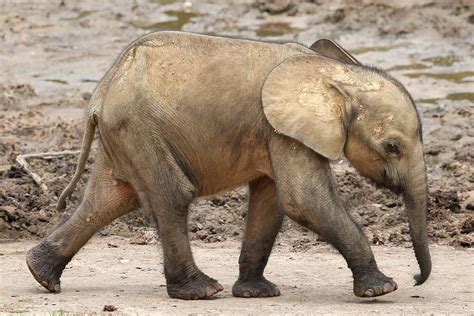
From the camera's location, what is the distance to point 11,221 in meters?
11.7

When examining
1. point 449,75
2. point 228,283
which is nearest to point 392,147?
point 228,283

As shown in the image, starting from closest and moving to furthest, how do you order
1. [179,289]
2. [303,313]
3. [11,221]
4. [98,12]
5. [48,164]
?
[303,313] → [179,289] → [11,221] → [48,164] → [98,12]

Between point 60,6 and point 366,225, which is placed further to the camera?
point 60,6

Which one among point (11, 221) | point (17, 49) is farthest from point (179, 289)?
point (17, 49)

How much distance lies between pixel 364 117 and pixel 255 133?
0.65 m

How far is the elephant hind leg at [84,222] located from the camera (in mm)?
9898

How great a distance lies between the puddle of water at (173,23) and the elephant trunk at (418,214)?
34.3 ft

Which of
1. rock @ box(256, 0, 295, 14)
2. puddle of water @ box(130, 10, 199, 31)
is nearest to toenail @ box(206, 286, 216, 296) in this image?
puddle of water @ box(130, 10, 199, 31)

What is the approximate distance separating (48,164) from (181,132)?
12.7ft

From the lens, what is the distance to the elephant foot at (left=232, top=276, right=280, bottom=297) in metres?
9.88

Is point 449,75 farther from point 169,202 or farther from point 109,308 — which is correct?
point 109,308

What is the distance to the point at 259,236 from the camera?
9992mm

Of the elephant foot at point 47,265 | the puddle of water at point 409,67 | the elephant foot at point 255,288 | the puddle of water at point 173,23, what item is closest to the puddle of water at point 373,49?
the puddle of water at point 409,67

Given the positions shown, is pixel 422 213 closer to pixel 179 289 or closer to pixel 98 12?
pixel 179 289
